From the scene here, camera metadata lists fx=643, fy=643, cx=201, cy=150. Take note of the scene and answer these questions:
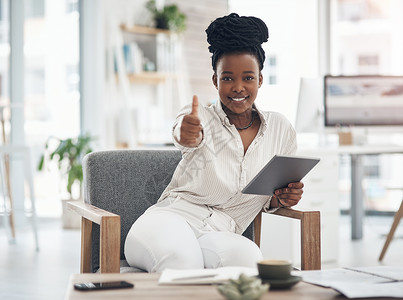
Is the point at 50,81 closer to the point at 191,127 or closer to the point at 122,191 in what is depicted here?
the point at 122,191

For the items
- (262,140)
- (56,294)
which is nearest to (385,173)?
(56,294)

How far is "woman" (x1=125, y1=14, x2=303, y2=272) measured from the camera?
177cm

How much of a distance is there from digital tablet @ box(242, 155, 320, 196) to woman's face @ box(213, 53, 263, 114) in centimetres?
25

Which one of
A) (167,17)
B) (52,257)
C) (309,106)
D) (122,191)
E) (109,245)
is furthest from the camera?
(167,17)

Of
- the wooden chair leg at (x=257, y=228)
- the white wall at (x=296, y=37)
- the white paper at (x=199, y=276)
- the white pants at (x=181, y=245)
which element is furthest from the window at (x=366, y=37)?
the white paper at (x=199, y=276)

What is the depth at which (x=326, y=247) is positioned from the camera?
3.82 m

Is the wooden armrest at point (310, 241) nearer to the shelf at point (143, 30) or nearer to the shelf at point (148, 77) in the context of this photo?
the shelf at point (148, 77)

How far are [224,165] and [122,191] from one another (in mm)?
375

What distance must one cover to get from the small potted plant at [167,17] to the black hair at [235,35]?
4.23 meters

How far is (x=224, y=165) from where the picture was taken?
75.4 inches

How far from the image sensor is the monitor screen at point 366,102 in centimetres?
452

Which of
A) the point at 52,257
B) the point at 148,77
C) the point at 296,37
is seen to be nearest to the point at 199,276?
the point at 52,257

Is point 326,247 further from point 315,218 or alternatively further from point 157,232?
point 157,232

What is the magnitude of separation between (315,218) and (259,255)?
0.20 metres
